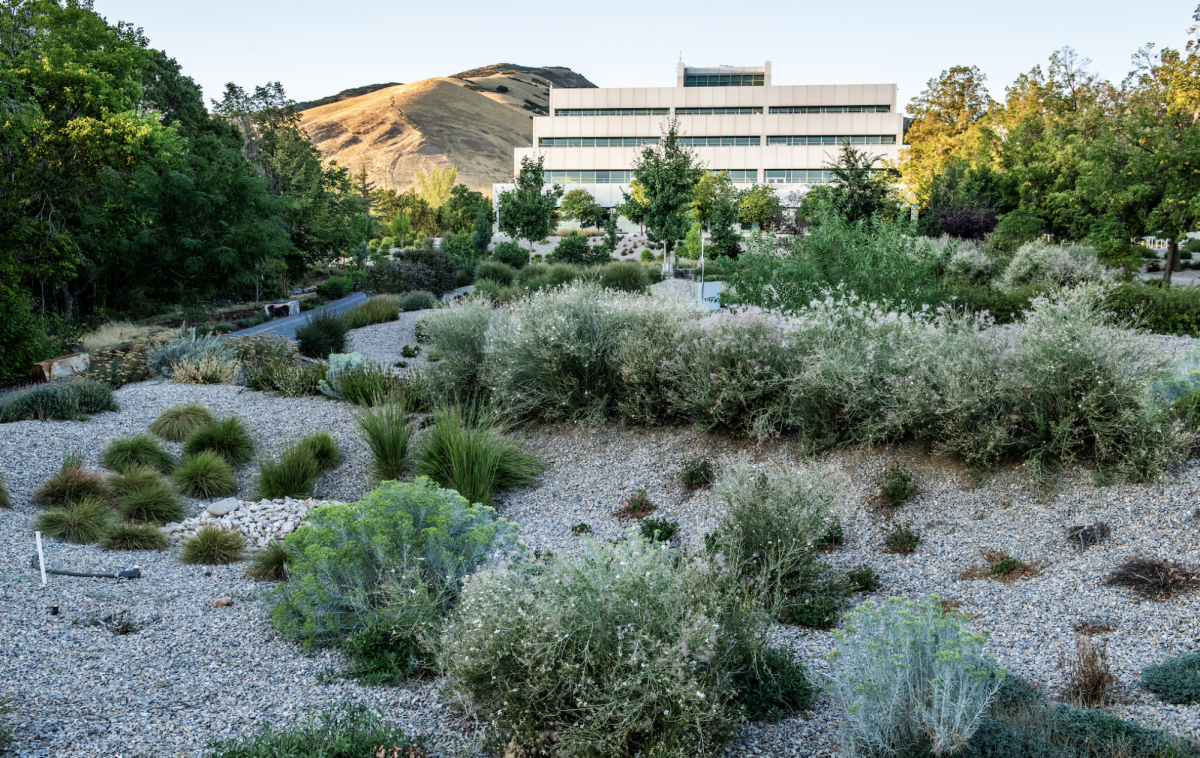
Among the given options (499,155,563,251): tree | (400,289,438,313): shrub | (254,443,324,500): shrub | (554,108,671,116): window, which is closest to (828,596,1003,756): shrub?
(254,443,324,500): shrub

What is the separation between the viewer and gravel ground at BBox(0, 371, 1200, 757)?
10.6ft

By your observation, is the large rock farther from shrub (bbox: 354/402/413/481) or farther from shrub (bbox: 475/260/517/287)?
shrub (bbox: 475/260/517/287)

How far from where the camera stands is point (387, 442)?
768 cm

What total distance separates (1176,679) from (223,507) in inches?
272

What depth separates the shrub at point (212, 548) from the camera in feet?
18.4

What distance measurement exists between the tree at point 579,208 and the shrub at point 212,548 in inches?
1728

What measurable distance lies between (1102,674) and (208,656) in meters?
4.29

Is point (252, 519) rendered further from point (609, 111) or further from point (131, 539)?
point (609, 111)

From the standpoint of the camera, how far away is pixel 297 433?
9.12 metres

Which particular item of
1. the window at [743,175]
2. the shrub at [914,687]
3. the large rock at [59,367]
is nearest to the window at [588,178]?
the window at [743,175]

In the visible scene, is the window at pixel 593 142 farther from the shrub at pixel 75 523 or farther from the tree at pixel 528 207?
the shrub at pixel 75 523

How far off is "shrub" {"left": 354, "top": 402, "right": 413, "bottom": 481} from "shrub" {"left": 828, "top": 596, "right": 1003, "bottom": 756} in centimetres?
549

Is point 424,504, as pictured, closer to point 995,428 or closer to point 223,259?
point 995,428

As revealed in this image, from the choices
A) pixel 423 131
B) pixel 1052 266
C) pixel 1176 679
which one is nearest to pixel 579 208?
pixel 1052 266
